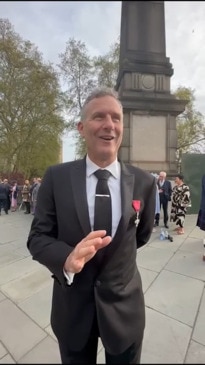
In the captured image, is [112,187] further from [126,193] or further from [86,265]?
[86,265]

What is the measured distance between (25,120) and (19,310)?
2280cm

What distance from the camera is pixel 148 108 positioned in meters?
10.0

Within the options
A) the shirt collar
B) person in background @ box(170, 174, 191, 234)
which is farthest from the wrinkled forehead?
person in background @ box(170, 174, 191, 234)

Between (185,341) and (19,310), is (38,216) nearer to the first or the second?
(185,341)

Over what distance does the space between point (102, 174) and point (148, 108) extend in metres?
9.20

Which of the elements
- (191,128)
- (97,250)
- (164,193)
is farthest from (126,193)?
(191,128)

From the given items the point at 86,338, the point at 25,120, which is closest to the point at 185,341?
the point at 86,338

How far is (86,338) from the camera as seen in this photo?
4.58 feet

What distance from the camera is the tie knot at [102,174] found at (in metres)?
1.40

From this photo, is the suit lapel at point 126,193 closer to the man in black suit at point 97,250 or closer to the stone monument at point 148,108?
the man in black suit at point 97,250

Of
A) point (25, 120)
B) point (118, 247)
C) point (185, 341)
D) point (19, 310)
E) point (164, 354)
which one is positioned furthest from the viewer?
point (25, 120)

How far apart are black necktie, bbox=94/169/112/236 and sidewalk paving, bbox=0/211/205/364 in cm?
75

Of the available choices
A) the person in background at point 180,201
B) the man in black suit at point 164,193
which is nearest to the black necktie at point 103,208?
the person in background at point 180,201

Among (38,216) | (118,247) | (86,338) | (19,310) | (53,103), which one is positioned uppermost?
(53,103)
